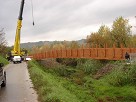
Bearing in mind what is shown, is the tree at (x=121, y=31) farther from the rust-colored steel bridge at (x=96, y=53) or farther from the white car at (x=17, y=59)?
the white car at (x=17, y=59)

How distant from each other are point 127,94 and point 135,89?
74.2 inches

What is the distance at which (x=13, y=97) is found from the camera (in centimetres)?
1741

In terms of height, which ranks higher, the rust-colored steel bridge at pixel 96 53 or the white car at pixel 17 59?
the rust-colored steel bridge at pixel 96 53

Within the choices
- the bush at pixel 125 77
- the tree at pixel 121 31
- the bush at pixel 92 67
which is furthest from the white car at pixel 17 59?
the bush at pixel 125 77

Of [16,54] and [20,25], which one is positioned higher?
[20,25]

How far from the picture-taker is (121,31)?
66.9 m

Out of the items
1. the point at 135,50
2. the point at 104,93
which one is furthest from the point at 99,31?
the point at 104,93

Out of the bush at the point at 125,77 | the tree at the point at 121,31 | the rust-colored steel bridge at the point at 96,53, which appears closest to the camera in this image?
the bush at the point at 125,77

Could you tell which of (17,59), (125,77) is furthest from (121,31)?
(125,77)

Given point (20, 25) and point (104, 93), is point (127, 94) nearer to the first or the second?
point (104, 93)

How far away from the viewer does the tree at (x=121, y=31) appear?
65000 millimetres

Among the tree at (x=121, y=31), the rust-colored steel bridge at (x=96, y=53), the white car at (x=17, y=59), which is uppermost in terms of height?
the tree at (x=121, y=31)

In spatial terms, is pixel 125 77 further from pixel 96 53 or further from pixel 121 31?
pixel 121 31

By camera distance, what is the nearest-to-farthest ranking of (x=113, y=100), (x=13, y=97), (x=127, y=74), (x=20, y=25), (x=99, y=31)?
(x=13, y=97), (x=113, y=100), (x=127, y=74), (x=20, y=25), (x=99, y=31)
